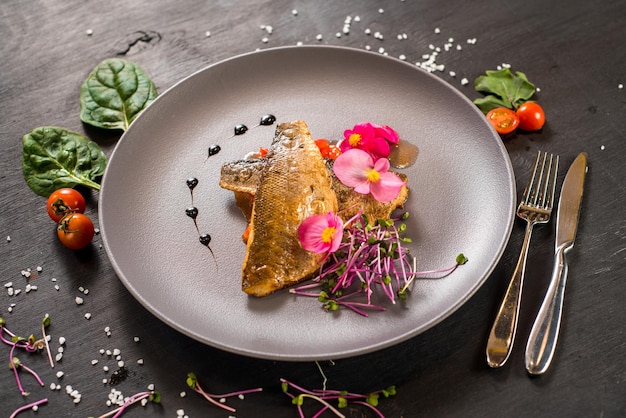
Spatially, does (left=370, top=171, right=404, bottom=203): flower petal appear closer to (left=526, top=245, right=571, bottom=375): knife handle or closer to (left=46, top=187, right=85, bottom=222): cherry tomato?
(left=526, top=245, right=571, bottom=375): knife handle

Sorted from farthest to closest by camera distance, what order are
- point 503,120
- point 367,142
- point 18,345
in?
point 503,120
point 367,142
point 18,345

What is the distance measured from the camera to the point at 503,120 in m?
3.88

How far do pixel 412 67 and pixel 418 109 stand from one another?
26cm

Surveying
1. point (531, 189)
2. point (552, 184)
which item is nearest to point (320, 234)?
point (531, 189)

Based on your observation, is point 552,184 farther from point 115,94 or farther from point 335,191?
point 115,94

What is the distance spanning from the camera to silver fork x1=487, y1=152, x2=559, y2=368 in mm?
2961

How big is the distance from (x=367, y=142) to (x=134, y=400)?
5.71ft

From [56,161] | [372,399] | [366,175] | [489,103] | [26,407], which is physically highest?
[366,175]

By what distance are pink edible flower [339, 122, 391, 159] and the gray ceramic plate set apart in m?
0.18

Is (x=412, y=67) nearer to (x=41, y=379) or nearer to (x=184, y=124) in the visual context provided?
(x=184, y=124)

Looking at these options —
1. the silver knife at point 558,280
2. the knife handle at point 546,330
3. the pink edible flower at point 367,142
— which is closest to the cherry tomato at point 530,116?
the silver knife at point 558,280

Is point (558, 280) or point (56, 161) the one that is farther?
point (56, 161)

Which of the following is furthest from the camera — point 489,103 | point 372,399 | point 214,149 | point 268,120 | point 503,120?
point 489,103

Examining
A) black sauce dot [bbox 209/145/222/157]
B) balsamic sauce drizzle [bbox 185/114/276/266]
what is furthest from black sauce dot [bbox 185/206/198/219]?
black sauce dot [bbox 209/145/222/157]
